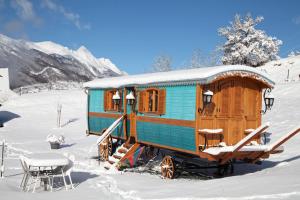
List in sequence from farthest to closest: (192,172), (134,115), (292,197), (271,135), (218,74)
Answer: (271,135) → (134,115) → (192,172) → (218,74) → (292,197)

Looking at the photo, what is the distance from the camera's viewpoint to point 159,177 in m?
14.1

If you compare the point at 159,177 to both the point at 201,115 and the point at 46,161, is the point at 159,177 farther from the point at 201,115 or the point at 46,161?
the point at 46,161

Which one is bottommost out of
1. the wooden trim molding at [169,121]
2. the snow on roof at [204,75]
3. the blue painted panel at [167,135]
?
the blue painted panel at [167,135]

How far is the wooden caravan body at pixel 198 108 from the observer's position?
12180 mm

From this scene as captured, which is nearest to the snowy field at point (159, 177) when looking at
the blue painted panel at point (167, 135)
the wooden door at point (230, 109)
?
the blue painted panel at point (167, 135)

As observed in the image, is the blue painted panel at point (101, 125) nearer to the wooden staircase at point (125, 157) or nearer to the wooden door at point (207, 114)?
the wooden staircase at point (125, 157)

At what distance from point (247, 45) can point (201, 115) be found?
38.6 metres

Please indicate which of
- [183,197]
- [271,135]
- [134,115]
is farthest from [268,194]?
[271,135]

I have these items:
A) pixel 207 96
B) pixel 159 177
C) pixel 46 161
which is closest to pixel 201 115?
pixel 207 96

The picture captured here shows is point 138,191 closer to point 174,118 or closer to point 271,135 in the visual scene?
point 174,118

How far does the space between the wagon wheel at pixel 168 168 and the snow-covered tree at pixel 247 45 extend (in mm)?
35305

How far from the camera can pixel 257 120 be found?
13688 millimetres

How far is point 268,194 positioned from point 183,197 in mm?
1951

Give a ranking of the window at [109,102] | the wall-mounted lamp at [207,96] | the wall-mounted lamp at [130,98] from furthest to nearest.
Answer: the window at [109,102] → the wall-mounted lamp at [130,98] → the wall-mounted lamp at [207,96]
